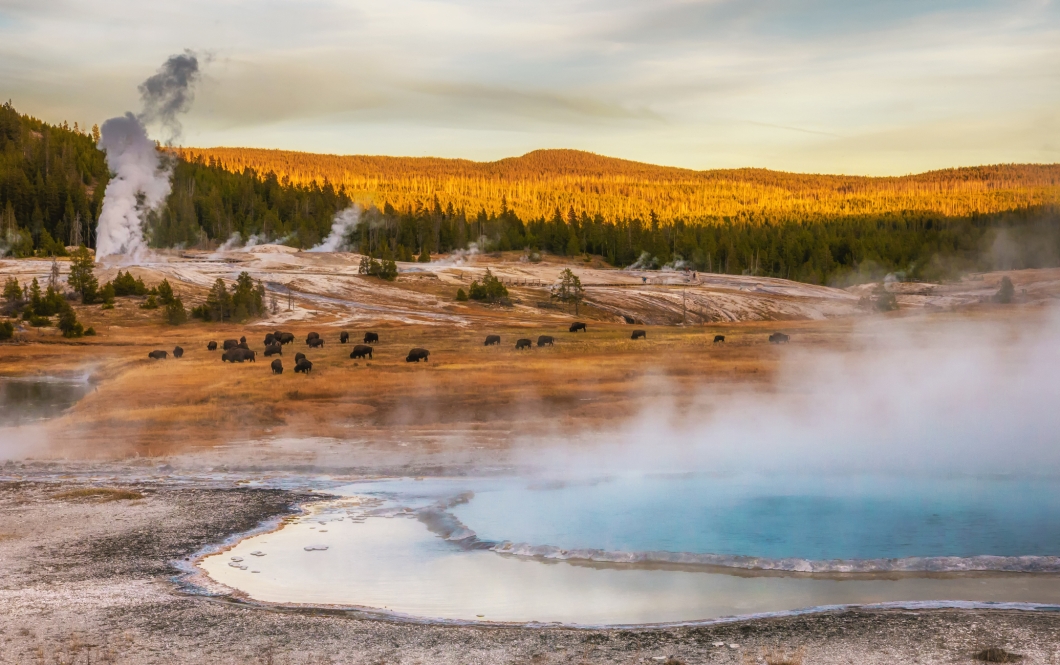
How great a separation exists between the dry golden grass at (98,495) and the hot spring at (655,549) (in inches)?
176

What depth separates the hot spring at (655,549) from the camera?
1493cm

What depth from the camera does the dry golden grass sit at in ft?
74.6

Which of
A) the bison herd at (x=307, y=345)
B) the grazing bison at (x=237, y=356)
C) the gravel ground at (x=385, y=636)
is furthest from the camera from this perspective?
the grazing bison at (x=237, y=356)

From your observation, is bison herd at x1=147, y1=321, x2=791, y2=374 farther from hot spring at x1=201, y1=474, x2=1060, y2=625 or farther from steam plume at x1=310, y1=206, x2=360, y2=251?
steam plume at x1=310, y1=206, x2=360, y2=251

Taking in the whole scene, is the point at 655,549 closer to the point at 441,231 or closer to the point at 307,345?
the point at 307,345

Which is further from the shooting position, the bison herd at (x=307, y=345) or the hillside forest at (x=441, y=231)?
the hillside forest at (x=441, y=231)

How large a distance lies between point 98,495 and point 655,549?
12673 millimetres

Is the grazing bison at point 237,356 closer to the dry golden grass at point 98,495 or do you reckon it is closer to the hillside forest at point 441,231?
the dry golden grass at point 98,495

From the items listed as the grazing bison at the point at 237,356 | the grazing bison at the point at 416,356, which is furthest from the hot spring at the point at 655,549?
the grazing bison at the point at 237,356

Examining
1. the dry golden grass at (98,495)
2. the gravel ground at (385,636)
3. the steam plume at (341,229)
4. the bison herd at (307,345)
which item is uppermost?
the steam plume at (341,229)

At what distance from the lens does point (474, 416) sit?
35.2 meters

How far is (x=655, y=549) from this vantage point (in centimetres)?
1811

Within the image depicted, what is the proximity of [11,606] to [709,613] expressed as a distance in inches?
375

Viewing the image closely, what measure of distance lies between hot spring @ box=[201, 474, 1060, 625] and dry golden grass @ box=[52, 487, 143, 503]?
4469 mm
